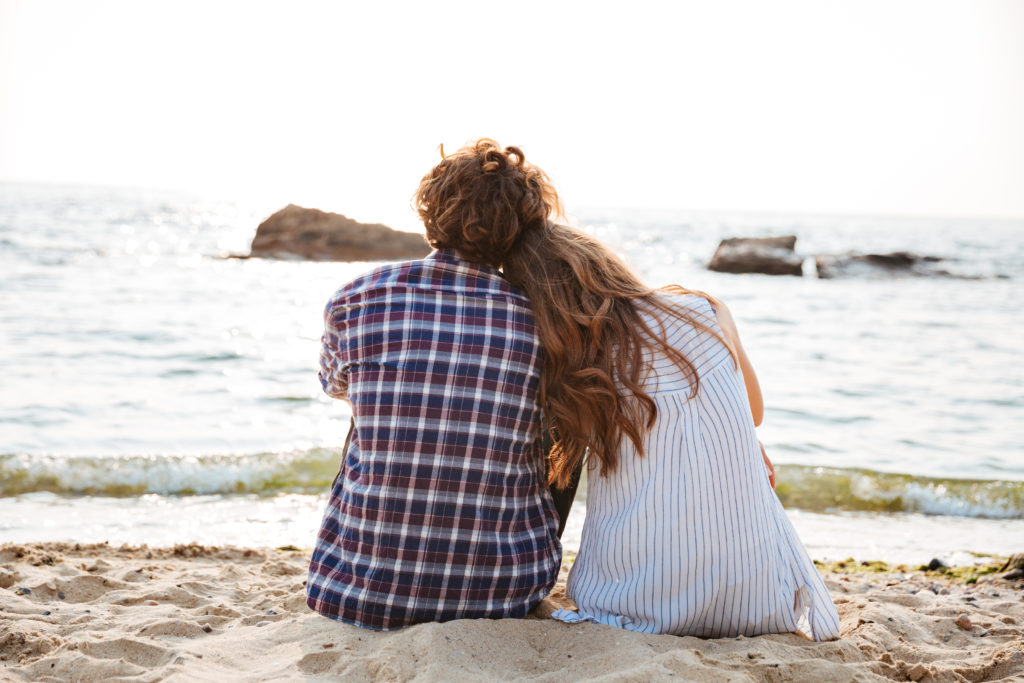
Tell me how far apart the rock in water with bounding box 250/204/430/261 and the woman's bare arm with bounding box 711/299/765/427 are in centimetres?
1942

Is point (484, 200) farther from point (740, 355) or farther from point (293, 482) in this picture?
point (293, 482)

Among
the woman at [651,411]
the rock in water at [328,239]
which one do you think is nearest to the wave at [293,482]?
the woman at [651,411]

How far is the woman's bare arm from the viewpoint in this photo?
2.34m

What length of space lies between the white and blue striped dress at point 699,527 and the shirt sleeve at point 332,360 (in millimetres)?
759

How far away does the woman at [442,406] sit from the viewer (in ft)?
7.32

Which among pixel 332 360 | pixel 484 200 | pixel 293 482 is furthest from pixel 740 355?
pixel 293 482

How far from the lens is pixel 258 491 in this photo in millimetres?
5156

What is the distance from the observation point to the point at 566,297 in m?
2.25

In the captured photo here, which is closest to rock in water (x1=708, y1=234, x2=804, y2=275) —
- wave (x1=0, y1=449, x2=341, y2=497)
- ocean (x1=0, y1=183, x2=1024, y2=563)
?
ocean (x1=0, y1=183, x2=1024, y2=563)

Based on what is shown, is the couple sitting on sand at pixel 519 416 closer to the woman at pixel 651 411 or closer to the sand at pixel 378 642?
the woman at pixel 651 411

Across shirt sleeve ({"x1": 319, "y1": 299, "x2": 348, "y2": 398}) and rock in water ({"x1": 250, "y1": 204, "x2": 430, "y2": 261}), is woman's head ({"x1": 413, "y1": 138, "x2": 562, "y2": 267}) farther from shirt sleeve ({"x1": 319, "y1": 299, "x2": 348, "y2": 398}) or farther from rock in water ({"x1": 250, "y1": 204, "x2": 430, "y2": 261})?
rock in water ({"x1": 250, "y1": 204, "x2": 430, "y2": 261})

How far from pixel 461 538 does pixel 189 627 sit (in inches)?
36.4

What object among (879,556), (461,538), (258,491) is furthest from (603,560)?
(258,491)

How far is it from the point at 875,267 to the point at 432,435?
2127 centimetres
